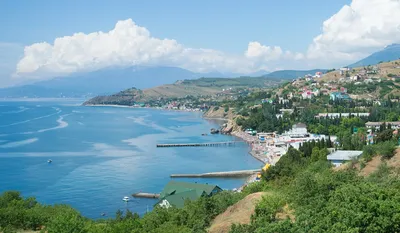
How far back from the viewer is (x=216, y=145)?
162ft

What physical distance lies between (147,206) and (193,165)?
1249 centimetres

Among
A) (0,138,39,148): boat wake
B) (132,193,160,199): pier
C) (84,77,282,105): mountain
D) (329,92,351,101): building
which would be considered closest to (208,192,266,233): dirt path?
(132,193,160,199): pier

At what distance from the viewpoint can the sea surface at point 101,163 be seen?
26984 millimetres

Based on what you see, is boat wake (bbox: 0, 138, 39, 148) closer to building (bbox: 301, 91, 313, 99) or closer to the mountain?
building (bbox: 301, 91, 313, 99)

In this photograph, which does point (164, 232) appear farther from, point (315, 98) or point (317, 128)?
point (315, 98)

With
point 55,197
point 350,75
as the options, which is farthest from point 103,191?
point 350,75

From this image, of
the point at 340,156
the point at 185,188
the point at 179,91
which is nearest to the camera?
the point at 185,188

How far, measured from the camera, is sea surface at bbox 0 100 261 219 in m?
27.0

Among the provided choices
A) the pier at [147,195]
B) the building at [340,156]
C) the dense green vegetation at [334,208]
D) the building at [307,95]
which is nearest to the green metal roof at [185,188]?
the pier at [147,195]

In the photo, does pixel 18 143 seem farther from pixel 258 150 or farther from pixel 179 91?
pixel 179 91

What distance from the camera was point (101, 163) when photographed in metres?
37.1

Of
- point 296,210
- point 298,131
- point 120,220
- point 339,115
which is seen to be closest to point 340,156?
point 120,220

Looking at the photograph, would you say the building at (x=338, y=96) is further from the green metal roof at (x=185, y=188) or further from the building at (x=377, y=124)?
the green metal roof at (x=185, y=188)

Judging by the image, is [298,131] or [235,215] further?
[298,131]
